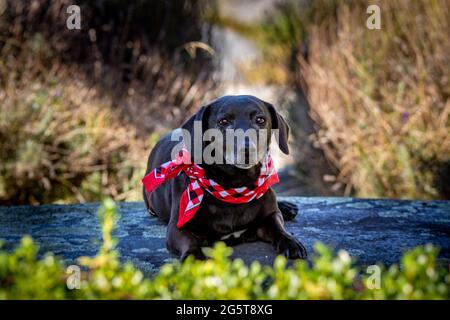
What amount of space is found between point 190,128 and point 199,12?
5.50 metres

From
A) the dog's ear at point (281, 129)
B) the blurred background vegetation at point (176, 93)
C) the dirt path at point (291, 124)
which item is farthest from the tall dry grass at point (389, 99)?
the dog's ear at point (281, 129)

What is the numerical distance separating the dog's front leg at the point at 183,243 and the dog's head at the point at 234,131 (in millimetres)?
463

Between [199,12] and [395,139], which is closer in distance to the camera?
[395,139]

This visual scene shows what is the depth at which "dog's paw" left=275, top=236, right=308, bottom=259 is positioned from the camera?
3371 millimetres

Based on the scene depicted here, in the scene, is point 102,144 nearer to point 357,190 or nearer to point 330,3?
point 357,190

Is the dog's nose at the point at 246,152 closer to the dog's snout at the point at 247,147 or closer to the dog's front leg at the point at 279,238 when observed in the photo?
the dog's snout at the point at 247,147

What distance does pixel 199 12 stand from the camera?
8.87m

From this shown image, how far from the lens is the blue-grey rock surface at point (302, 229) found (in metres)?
3.58

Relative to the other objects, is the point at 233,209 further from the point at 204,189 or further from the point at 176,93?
the point at 176,93

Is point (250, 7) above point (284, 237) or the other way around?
above

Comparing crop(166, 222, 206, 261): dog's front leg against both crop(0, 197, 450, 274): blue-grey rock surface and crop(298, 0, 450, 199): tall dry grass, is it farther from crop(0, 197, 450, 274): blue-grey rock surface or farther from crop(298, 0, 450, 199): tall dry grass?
crop(298, 0, 450, 199): tall dry grass

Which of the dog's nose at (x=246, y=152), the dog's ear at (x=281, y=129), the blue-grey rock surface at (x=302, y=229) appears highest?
the dog's ear at (x=281, y=129)

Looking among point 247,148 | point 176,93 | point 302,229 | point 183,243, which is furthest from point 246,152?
point 176,93

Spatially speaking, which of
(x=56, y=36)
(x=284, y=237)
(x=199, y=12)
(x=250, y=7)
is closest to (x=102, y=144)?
(x=56, y=36)
